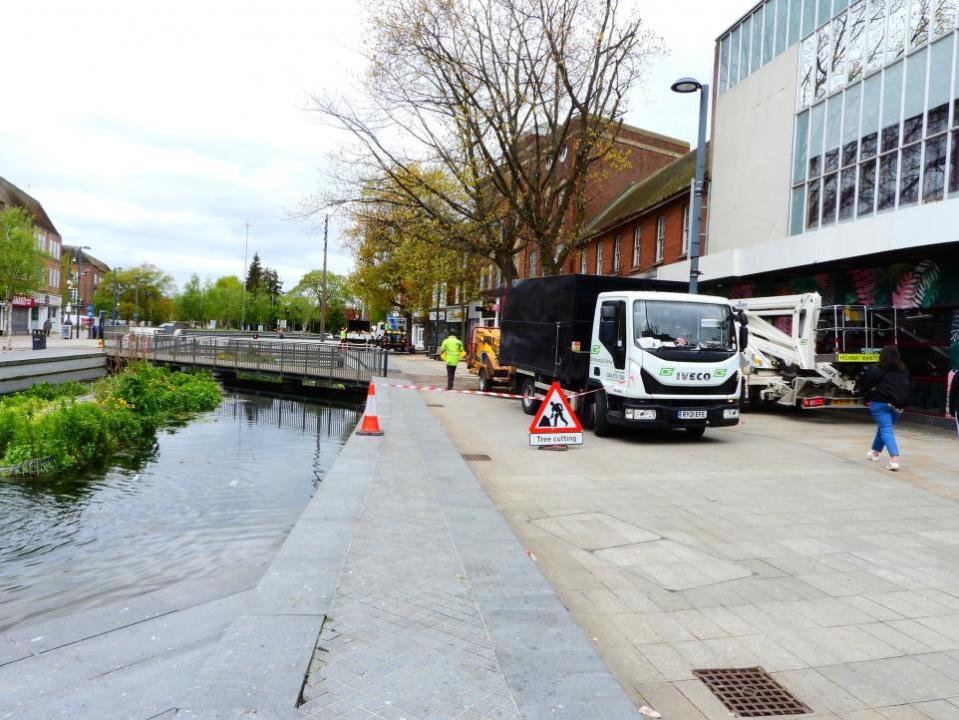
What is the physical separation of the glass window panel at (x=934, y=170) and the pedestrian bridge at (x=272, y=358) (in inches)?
633

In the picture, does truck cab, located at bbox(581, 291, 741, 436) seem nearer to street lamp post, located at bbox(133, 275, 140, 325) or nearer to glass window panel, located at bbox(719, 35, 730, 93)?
glass window panel, located at bbox(719, 35, 730, 93)

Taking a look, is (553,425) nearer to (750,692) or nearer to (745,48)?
(750,692)

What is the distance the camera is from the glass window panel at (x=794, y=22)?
→ 19203 millimetres

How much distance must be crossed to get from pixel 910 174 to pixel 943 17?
317 centimetres

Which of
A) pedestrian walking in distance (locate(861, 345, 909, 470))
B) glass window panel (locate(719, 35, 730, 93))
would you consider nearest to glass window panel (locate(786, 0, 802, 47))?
glass window panel (locate(719, 35, 730, 93))

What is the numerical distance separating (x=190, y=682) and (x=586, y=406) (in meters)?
10.2

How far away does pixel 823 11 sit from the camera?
18.2m

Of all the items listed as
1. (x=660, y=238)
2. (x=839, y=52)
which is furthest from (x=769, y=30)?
(x=660, y=238)

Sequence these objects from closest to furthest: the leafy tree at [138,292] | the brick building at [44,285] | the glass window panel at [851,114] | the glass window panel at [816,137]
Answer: the glass window panel at [851,114], the glass window panel at [816,137], the brick building at [44,285], the leafy tree at [138,292]

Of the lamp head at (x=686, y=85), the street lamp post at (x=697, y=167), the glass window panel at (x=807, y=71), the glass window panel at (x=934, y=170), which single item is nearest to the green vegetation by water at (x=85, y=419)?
the street lamp post at (x=697, y=167)

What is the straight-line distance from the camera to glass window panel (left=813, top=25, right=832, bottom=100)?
59.4 feet

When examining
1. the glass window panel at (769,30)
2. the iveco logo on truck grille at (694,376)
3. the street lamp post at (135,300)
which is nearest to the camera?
the iveco logo on truck grille at (694,376)

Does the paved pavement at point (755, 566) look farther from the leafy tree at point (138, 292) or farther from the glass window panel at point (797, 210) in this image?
the leafy tree at point (138, 292)

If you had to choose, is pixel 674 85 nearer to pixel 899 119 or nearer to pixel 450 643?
pixel 899 119
